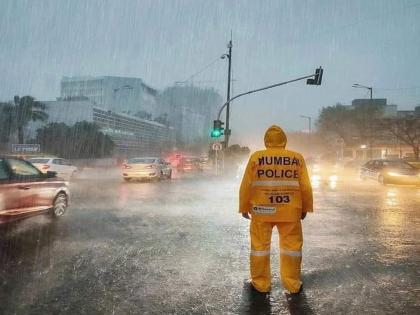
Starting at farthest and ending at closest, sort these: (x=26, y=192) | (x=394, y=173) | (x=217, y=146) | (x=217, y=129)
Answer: (x=217, y=146), (x=217, y=129), (x=394, y=173), (x=26, y=192)

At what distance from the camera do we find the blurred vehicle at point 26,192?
7.25 meters

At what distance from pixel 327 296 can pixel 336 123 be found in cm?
6572

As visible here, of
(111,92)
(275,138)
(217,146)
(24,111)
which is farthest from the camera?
(111,92)

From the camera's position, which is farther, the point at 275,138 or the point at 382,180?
the point at 382,180

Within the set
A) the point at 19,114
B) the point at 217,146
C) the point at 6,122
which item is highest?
the point at 19,114

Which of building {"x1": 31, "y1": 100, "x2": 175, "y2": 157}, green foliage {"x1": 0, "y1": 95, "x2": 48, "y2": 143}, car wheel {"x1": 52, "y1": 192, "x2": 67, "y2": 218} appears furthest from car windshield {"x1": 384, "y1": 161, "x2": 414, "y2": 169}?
building {"x1": 31, "y1": 100, "x2": 175, "y2": 157}

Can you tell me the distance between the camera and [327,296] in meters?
4.44

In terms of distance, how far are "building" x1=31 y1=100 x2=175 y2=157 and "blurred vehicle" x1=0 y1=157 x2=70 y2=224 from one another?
7010cm

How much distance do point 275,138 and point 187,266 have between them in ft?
Answer: 6.82

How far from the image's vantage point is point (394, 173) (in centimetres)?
2106

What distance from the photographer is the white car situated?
69.8 ft

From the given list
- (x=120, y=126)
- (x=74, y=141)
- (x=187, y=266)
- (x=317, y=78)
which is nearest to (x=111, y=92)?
(x=120, y=126)

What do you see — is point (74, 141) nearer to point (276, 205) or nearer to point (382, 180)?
Result: point (382, 180)

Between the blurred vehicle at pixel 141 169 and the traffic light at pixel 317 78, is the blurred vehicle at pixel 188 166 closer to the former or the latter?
the blurred vehicle at pixel 141 169
